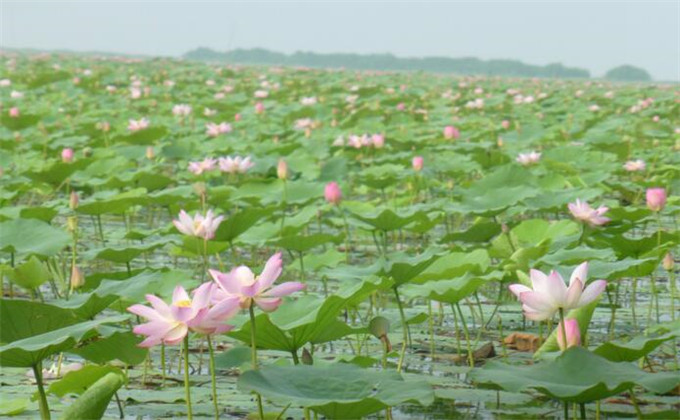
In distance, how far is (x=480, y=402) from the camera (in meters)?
1.95

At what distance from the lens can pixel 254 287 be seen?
155cm

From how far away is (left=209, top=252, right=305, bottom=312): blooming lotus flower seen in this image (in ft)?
5.10

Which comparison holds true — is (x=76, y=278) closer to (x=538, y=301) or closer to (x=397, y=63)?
(x=538, y=301)

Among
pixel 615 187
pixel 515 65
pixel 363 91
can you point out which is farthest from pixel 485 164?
pixel 515 65

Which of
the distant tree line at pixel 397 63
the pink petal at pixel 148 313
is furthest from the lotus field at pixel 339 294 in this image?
the distant tree line at pixel 397 63

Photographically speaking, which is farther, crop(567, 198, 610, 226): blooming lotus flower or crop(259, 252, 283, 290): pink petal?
crop(567, 198, 610, 226): blooming lotus flower

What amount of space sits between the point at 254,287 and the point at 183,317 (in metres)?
0.13

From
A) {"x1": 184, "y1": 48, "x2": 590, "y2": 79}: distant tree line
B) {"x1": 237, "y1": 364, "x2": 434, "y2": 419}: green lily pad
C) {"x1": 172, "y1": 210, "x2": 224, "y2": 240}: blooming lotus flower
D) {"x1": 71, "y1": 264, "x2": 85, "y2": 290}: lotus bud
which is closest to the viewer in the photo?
{"x1": 237, "y1": 364, "x2": 434, "y2": 419}: green lily pad

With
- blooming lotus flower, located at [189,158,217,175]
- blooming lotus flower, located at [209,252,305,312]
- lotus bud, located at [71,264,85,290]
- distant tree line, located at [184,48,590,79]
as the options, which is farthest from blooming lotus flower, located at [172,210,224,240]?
distant tree line, located at [184,48,590,79]

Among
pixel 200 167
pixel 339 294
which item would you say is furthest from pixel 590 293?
pixel 200 167

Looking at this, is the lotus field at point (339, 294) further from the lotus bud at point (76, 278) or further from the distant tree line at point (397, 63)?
the distant tree line at point (397, 63)

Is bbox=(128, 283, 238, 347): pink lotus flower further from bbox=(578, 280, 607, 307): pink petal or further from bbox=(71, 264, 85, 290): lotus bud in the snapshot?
bbox=(71, 264, 85, 290): lotus bud

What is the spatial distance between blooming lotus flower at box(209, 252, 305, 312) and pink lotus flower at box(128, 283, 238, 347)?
5cm

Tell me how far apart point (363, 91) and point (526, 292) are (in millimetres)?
10664
